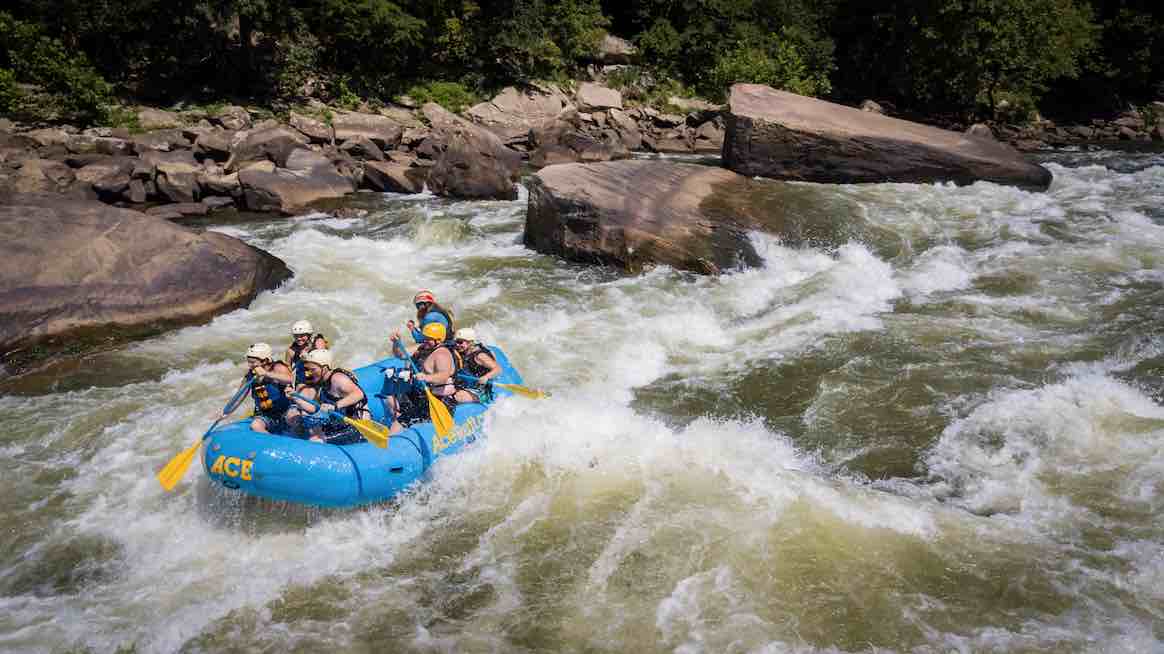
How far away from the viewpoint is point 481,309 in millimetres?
8250

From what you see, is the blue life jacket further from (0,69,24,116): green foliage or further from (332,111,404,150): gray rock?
(0,69,24,116): green foliage

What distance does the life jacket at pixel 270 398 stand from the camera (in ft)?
16.6

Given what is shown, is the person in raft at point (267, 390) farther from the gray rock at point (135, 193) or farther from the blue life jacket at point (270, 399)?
the gray rock at point (135, 193)

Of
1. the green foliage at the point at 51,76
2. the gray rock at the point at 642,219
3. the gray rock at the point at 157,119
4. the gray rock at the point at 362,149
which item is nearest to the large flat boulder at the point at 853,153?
the gray rock at the point at 642,219

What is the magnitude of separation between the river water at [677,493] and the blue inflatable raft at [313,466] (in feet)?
0.68

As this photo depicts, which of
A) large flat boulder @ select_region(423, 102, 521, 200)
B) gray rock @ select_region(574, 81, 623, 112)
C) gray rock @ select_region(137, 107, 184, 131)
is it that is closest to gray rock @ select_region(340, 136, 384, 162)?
large flat boulder @ select_region(423, 102, 521, 200)

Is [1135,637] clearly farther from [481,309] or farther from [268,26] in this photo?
[268,26]

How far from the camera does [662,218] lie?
30.3ft

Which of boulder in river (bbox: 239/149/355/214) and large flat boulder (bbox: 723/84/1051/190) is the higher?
large flat boulder (bbox: 723/84/1051/190)

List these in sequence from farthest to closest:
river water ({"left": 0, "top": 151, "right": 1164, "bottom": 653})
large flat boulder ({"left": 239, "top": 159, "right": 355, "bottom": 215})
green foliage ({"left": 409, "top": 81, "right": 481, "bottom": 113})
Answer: green foliage ({"left": 409, "top": 81, "right": 481, "bottom": 113}) < large flat boulder ({"left": 239, "top": 159, "right": 355, "bottom": 215}) < river water ({"left": 0, "top": 151, "right": 1164, "bottom": 653})

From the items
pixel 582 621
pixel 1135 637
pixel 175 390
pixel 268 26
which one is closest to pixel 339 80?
pixel 268 26

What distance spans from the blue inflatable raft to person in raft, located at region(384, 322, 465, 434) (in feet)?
1.40

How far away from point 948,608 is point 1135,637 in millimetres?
825

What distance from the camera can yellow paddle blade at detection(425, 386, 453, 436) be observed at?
501 centimetres
